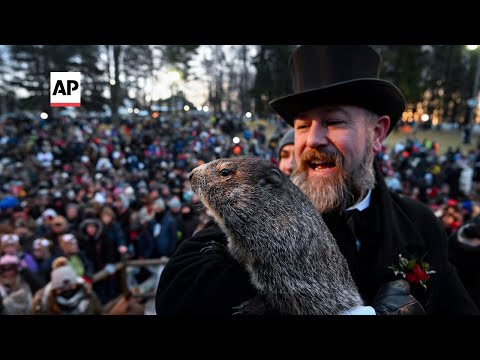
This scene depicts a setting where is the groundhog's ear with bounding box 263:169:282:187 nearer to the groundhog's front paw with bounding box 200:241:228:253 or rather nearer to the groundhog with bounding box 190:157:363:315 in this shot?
the groundhog with bounding box 190:157:363:315

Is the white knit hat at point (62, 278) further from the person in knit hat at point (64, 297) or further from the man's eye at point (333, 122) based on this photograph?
the man's eye at point (333, 122)

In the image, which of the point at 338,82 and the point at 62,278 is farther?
the point at 62,278

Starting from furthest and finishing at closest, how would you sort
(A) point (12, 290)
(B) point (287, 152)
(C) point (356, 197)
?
(A) point (12, 290) < (B) point (287, 152) < (C) point (356, 197)

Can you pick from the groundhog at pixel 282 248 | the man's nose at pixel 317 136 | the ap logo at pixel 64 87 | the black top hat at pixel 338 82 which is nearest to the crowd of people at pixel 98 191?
the groundhog at pixel 282 248

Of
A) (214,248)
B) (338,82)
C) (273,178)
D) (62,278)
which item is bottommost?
(62,278)

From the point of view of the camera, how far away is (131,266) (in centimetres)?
536

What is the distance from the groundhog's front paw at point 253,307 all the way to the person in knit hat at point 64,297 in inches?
108

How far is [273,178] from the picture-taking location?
1455mm

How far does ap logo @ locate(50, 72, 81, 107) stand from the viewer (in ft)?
5.75

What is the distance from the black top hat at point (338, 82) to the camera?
62.8 inches

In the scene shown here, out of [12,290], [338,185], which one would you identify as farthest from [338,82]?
[12,290]

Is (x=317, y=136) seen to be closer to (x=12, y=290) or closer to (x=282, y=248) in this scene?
(x=282, y=248)

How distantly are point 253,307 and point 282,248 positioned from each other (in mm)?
255

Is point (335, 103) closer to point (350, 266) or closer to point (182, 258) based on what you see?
point (350, 266)
